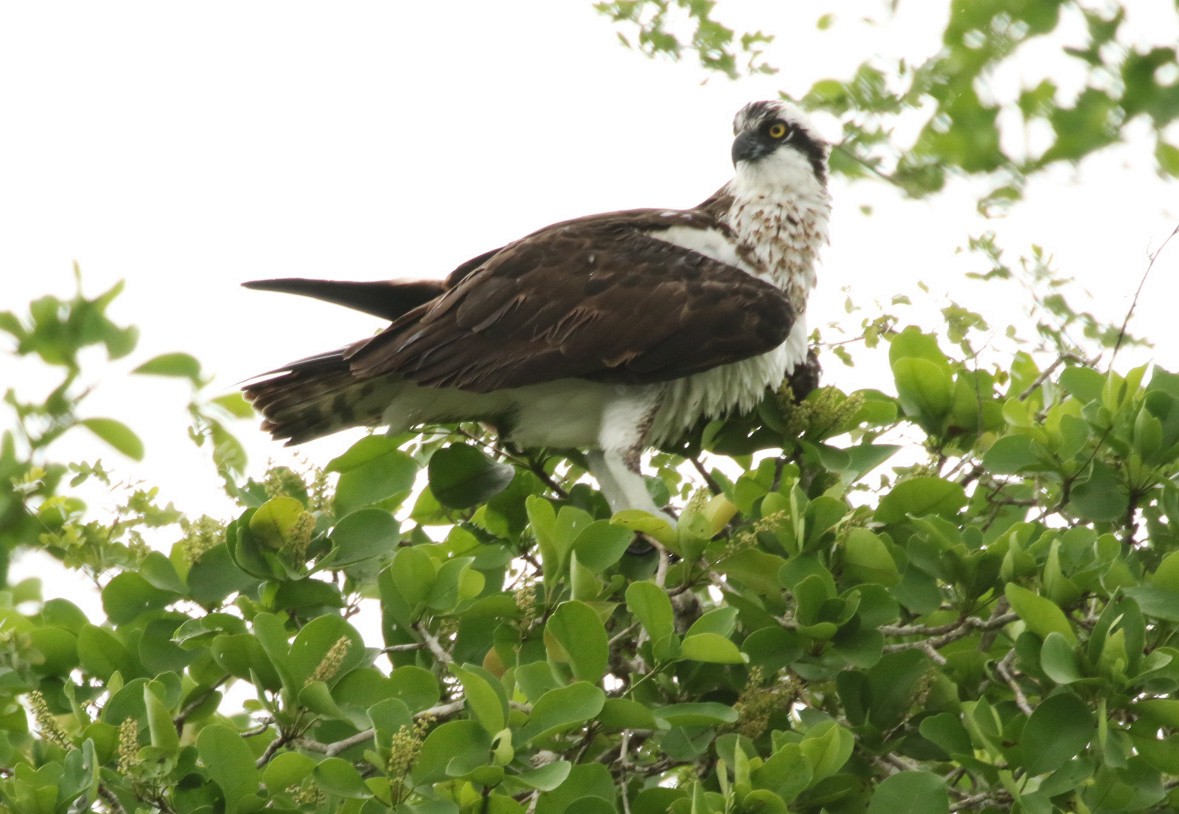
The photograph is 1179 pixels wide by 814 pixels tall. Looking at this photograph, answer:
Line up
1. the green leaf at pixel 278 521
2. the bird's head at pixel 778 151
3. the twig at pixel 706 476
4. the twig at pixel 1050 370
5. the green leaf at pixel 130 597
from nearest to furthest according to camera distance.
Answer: the green leaf at pixel 278 521, the green leaf at pixel 130 597, the twig at pixel 1050 370, the twig at pixel 706 476, the bird's head at pixel 778 151

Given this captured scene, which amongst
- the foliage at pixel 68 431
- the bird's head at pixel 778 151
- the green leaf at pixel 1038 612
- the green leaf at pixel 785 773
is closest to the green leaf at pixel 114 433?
the foliage at pixel 68 431

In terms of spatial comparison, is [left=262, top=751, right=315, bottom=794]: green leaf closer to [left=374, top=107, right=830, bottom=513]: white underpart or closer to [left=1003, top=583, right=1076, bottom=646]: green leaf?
[left=1003, top=583, right=1076, bottom=646]: green leaf

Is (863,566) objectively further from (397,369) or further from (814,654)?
(397,369)

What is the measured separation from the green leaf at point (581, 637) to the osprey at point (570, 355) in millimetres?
1537

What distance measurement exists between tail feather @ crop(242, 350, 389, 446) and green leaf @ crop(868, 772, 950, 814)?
2248 millimetres

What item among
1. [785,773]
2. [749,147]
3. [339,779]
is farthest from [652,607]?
[749,147]

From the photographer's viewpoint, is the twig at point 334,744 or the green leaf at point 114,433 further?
the green leaf at point 114,433

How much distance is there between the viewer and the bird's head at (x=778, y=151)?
4625mm

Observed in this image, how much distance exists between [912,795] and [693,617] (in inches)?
33.1

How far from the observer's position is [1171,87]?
251cm

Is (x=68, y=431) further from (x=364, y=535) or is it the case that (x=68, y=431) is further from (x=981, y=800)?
(x=981, y=800)

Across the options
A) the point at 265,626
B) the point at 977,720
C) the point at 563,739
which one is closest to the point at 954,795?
the point at 977,720

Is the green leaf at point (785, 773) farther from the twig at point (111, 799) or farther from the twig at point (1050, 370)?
the twig at point (1050, 370)

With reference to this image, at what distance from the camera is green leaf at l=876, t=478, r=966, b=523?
283 centimetres
